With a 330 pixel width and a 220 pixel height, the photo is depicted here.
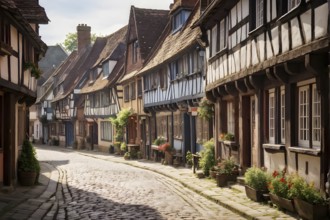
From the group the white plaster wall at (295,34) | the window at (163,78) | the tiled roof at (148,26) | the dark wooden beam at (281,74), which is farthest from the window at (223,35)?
the tiled roof at (148,26)

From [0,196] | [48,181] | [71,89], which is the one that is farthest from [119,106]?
[0,196]

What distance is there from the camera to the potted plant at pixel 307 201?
813cm

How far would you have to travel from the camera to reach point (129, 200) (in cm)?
1226

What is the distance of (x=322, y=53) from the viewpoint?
862 centimetres

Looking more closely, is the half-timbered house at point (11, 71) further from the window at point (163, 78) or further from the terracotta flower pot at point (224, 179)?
the window at point (163, 78)

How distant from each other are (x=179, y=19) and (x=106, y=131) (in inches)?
642

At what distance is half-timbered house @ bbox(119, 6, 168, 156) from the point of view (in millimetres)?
29109

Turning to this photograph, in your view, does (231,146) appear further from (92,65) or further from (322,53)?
(92,65)

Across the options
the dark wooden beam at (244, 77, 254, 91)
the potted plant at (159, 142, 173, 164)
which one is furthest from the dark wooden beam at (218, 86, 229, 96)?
the potted plant at (159, 142, 173, 164)

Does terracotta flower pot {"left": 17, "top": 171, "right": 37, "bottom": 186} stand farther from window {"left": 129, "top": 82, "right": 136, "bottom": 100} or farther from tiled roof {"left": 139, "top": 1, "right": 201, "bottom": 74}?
window {"left": 129, "top": 82, "right": 136, "bottom": 100}

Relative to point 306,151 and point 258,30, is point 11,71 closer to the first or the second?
point 258,30

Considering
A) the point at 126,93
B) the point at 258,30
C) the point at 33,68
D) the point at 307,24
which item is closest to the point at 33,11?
the point at 33,68

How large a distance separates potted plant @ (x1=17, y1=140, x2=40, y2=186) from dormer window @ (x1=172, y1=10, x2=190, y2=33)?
37.6 feet

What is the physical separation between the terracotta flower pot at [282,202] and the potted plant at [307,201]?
20 centimetres
